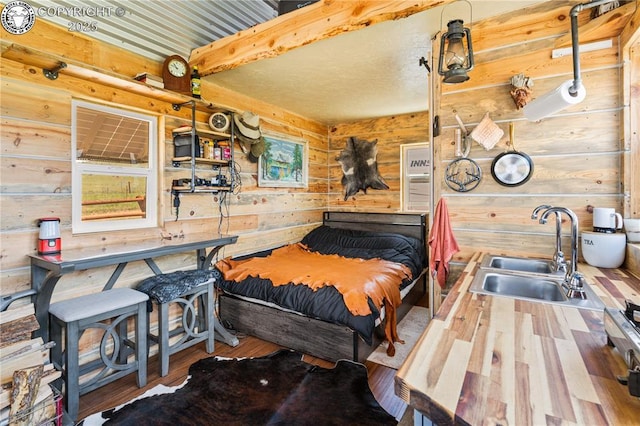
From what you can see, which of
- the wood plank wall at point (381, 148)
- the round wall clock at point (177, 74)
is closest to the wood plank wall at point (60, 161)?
the round wall clock at point (177, 74)

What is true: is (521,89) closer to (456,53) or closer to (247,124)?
(456,53)

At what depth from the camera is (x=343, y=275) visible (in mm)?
2898

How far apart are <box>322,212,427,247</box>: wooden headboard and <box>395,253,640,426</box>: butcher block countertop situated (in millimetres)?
3006

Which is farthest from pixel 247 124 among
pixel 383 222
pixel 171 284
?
pixel 383 222

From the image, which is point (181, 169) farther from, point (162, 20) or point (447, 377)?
point (447, 377)

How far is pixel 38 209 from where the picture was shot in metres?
2.03

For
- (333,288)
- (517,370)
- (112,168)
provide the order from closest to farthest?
(517,370) → (112,168) → (333,288)

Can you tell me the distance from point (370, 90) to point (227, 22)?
159 centimetres

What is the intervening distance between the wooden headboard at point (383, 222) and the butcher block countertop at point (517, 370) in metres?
3.01

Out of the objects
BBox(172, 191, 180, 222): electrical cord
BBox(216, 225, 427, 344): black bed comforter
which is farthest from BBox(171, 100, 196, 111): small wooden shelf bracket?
BBox(216, 225, 427, 344): black bed comforter

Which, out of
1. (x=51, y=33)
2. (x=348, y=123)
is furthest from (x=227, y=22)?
(x=348, y=123)

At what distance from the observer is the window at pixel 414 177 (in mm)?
4473

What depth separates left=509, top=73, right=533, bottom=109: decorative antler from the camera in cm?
193

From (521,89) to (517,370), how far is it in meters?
1.77
